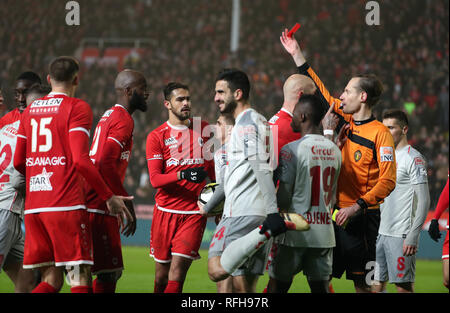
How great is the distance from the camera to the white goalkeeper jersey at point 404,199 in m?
6.62

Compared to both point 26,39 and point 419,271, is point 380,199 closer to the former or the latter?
point 419,271

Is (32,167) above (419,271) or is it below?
above

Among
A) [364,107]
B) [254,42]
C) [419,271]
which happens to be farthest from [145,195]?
[364,107]

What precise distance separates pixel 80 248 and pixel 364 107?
9.78 ft

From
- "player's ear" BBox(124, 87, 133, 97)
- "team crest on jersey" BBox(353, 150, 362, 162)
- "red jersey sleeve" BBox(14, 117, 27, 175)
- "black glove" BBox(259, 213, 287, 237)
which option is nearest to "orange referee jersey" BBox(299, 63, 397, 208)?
"team crest on jersey" BBox(353, 150, 362, 162)

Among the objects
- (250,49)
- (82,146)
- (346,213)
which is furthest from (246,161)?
Answer: (250,49)

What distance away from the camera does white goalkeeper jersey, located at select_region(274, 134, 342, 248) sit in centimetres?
476

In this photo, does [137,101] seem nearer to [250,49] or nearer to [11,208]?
[11,208]

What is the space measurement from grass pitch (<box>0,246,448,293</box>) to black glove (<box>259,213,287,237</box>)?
13.4ft

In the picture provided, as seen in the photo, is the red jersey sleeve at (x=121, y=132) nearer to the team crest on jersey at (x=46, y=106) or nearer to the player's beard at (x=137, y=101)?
the player's beard at (x=137, y=101)

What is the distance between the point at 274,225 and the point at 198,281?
5.56 m

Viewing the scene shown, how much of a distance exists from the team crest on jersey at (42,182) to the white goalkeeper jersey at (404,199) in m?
3.91

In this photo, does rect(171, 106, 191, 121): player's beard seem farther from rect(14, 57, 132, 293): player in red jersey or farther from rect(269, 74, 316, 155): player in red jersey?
rect(14, 57, 132, 293): player in red jersey

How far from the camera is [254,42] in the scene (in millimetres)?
22797
